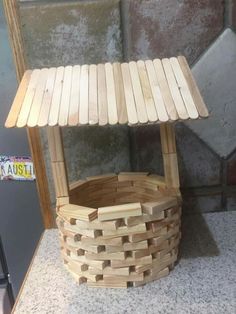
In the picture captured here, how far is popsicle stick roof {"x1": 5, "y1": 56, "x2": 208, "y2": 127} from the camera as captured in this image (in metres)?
0.57

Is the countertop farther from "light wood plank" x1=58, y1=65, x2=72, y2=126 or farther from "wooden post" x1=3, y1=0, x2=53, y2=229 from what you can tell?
"light wood plank" x1=58, y1=65, x2=72, y2=126

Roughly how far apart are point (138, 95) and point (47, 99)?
0.45 feet

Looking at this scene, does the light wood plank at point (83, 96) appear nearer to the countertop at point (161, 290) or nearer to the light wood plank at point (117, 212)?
the light wood plank at point (117, 212)

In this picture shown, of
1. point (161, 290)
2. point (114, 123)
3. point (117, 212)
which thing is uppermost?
point (114, 123)

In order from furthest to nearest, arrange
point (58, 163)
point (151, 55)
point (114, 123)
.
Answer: point (151, 55)
point (58, 163)
point (114, 123)

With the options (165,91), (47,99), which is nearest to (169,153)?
(165,91)

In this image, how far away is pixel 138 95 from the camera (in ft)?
2.01

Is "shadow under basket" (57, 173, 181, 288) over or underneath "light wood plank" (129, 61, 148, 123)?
underneath

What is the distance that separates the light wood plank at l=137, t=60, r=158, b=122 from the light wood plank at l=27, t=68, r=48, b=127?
0.16 metres

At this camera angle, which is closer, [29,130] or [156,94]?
[156,94]

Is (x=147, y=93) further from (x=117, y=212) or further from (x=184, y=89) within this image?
(x=117, y=212)

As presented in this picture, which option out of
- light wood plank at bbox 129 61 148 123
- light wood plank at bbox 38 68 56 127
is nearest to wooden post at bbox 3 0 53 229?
light wood plank at bbox 38 68 56 127

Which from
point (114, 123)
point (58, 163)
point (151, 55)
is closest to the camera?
point (114, 123)

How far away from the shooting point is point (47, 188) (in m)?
0.86
